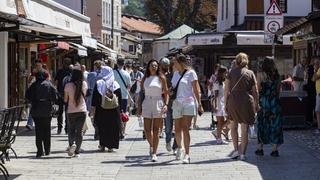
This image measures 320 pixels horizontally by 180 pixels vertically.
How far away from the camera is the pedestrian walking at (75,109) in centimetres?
1259

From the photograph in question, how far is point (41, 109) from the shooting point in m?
12.5

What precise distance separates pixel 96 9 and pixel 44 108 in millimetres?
58348

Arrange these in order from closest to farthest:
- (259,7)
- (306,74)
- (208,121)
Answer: (306,74), (208,121), (259,7)

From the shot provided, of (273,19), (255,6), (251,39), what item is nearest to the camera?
(273,19)

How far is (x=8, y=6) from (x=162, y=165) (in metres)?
5.07

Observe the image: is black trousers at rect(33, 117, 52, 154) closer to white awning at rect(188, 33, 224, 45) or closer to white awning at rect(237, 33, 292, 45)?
white awning at rect(237, 33, 292, 45)

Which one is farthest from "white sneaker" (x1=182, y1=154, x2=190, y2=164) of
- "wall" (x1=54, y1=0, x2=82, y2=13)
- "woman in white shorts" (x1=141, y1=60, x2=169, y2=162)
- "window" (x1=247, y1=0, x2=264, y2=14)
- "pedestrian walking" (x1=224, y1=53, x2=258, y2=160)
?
"wall" (x1=54, y1=0, x2=82, y2=13)

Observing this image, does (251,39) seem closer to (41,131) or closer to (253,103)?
(253,103)

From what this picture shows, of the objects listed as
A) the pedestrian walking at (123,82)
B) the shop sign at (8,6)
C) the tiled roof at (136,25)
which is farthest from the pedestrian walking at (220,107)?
the tiled roof at (136,25)

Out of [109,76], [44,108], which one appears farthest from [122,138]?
[44,108]

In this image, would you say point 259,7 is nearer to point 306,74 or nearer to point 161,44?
point 306,74

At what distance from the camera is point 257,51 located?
30359 mm

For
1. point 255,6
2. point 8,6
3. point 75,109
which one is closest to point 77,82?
point 75,109

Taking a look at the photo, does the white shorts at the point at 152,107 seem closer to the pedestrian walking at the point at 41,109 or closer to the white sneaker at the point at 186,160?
the white sneaker at the point at 186,160
